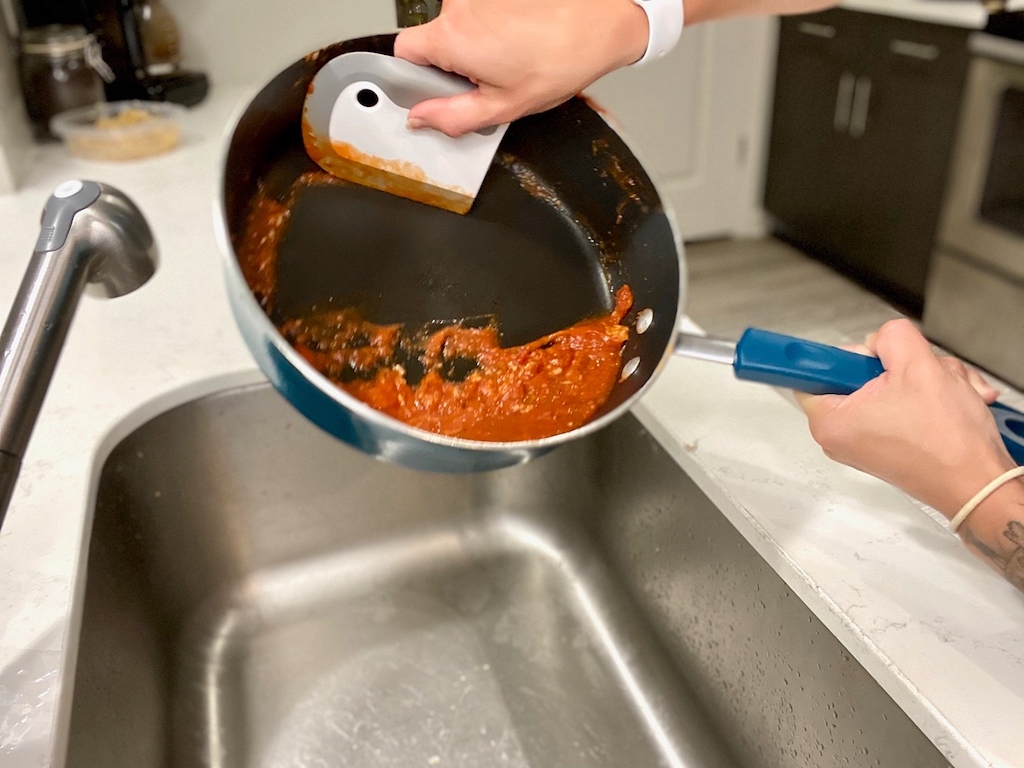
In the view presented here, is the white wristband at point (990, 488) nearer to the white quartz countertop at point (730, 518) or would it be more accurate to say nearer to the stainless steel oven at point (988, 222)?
the white quartz countertop at point (730, 518)

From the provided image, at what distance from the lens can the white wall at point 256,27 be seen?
168 cm

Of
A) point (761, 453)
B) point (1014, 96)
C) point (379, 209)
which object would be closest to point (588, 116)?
point (379, 209)

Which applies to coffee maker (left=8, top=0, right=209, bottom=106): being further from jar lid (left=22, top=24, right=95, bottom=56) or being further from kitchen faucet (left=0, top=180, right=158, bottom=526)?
kitchen faucet (left=0, top=180, right=158, bottom=526)

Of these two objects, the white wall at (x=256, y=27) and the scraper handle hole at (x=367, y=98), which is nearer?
the scraper handle hole at (x=367, y=98)

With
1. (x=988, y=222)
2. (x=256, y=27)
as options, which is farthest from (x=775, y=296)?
(x=256, y=27)

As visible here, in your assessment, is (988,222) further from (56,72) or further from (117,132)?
(56,72)

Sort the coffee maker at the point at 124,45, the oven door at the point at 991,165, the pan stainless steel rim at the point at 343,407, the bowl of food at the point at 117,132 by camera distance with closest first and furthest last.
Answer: the pan stainless steel rim at the point at 343,407
the bowl of food at the point at 117,132
the coffee maker at the point at 124,45
the oven door at the point at 991,165

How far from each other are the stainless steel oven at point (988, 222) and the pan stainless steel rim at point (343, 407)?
1766 mm

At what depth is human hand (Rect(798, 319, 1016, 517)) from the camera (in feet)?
1.63

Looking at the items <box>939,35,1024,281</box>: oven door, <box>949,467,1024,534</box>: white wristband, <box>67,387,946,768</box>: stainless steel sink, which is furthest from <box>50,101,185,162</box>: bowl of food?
<box>939,35,1024,281</box>: oven door

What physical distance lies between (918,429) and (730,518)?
0.18 metres

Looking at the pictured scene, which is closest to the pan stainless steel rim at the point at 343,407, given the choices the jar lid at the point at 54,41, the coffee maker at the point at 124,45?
the jar lid at the point at 54,41

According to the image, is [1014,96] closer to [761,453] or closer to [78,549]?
[761,453]

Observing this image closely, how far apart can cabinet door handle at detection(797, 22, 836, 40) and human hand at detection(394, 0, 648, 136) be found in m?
2.10
